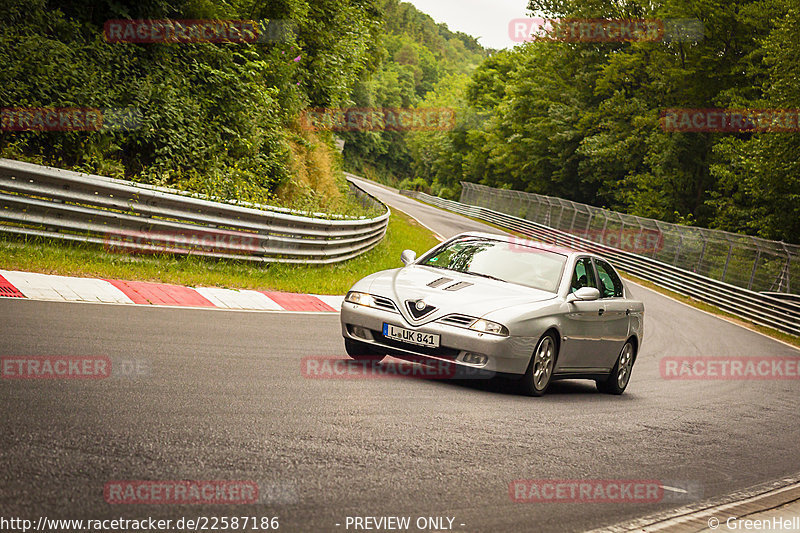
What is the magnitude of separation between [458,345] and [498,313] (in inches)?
18.8

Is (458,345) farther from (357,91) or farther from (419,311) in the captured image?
(357,91)

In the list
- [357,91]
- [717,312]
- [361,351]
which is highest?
[357,91]

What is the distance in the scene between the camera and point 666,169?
150 feet

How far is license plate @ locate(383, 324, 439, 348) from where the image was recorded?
7.62 metres

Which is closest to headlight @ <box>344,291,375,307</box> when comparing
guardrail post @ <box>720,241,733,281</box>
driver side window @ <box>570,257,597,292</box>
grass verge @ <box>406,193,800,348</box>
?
driver side window @ <box>570,257,597,292</box>

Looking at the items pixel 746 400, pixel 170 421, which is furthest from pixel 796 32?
pixel 170 421

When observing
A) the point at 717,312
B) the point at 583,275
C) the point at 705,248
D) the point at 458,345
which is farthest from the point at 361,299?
the point at 705,248

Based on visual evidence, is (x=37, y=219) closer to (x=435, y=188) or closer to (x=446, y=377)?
(x=446, y=377)

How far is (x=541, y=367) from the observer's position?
8.23 m

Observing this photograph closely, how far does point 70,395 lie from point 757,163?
108ft

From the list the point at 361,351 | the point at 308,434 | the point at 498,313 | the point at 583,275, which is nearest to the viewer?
Answer: the point at 308,434

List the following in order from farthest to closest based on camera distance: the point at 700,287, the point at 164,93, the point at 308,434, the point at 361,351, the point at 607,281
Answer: the point at 700,287, the point at 164,93, the point at 607,281, the point at 361,351, the point at 308,434

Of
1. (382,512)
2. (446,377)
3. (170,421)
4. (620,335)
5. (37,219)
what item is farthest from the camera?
(37,219)

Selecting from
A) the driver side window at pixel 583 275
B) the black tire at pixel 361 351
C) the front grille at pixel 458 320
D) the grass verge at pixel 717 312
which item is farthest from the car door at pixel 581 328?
the grass verge at pixel 717 312
